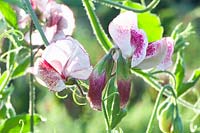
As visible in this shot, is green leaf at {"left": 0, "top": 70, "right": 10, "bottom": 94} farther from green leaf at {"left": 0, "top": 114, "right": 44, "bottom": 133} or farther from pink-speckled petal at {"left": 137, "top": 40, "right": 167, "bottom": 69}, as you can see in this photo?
pink-speckled petal at {"left": 137, "top": 40, "right": 167, "bottom": 69}

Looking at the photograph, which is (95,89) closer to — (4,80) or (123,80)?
(123,80)

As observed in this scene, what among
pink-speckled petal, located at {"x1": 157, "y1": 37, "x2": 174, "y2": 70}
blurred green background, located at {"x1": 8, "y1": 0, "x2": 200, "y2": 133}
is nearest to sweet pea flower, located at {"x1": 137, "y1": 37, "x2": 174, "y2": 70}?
pink-speckled petal, located at {"x1": 157, "y1": 37, "x2": 174, "y2": 70}

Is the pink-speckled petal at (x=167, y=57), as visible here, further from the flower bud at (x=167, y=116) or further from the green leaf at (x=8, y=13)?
the green leaf at (x=8, y=13)

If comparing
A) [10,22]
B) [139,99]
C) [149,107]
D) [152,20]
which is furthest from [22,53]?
[139,99]

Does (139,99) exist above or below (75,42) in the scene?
below

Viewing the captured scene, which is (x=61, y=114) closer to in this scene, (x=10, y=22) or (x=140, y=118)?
(x=140, y=118)

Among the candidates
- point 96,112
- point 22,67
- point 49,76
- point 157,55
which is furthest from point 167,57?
point 96,112

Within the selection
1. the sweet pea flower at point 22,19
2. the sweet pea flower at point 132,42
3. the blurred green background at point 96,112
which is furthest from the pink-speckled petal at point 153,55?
the blurred green background at point 96,112
